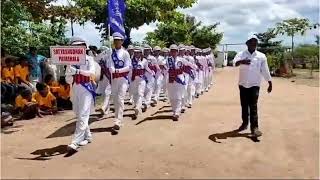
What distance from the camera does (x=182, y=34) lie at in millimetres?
37281

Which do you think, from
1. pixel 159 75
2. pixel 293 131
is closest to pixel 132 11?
pixel 159 75

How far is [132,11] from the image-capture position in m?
24.4

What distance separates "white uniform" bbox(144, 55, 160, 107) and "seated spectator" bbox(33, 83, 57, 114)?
7.82ft

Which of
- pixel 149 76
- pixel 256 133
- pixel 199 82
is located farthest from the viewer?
pixel 199 82

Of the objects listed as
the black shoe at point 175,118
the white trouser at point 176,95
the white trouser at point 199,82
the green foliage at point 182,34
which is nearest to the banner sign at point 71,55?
the black shoe at point 175,118

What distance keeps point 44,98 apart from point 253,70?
565 cm

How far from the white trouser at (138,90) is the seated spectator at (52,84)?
2.23 metres

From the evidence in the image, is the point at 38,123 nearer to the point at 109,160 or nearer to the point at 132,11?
the point at 109,160

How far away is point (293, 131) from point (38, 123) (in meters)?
5.50

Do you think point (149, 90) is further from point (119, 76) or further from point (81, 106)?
point (81, 106)

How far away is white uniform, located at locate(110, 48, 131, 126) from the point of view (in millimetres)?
10625

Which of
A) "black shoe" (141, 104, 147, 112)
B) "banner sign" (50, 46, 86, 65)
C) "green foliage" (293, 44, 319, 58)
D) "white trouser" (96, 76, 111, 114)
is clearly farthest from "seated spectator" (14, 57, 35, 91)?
"green foliage" (293, 44, 319, 58)

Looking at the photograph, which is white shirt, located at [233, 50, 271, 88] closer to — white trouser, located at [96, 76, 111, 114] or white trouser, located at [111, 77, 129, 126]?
white trouser, located at [111, 77, 129, 126]

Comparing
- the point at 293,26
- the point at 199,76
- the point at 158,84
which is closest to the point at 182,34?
the point at 293,26
